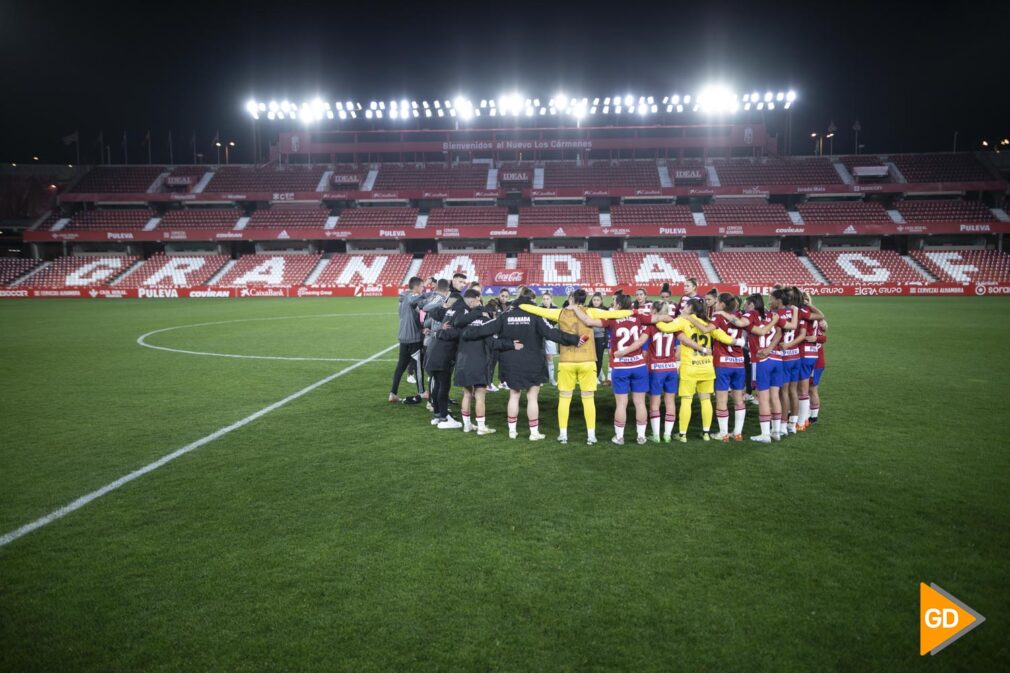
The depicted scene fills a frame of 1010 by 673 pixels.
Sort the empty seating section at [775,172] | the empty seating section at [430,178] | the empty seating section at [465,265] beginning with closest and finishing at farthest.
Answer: the empty seating section at [465,265], the empty seating section at [775,172], the empty seating section at [430,178]

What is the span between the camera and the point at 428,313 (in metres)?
8.95

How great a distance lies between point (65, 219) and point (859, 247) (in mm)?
69565

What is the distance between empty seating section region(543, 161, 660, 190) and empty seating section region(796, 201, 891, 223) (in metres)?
13.0

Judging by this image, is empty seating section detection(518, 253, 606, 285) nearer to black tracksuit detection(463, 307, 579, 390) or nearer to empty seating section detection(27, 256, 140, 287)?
empty seating section detection(27, 256, 140, 287)

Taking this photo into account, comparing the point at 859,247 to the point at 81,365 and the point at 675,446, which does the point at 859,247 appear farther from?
the point at 81,365

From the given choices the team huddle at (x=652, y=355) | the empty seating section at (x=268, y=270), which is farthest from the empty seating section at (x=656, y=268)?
the team huddle at (x=652, y=355)

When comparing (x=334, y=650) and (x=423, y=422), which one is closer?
(x=334, y=650)

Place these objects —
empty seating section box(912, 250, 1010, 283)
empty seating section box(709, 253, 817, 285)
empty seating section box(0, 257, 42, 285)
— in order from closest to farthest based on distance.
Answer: empty seating section box(912, 250, 1010, 283), empty seating section box(709, 253, 817, 285), empty seating section box(0, 257, 42, 285)

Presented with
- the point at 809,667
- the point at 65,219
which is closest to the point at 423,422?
the point at 809,667

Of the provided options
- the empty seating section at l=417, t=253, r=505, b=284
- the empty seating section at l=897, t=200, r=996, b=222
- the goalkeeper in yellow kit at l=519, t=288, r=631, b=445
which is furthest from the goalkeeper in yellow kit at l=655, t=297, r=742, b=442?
the empty seating section at l=897, t=200, r=996, b=222

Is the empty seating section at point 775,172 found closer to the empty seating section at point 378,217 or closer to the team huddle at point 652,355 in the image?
the empty seating section at point 378,217

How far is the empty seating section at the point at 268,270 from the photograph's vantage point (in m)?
46.2

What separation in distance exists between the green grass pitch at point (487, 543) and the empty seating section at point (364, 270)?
36595 millimetres

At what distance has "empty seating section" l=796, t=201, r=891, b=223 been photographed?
47.4m
